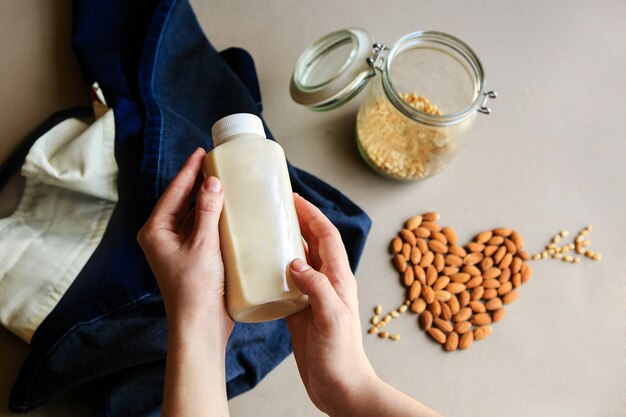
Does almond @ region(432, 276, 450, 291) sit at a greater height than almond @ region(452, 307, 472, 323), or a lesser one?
greater

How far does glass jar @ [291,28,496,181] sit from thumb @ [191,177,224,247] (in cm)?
27

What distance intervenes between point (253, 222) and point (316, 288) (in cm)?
7

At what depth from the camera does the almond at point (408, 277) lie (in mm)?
750

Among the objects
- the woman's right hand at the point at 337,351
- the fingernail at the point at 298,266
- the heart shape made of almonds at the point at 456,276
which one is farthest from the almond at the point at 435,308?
the fingernail at the point at 298,266

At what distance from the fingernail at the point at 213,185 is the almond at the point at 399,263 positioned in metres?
0.36

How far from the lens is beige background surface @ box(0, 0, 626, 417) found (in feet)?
2.39

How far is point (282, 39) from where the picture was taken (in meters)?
0.86

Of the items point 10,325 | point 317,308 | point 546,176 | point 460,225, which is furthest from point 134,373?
point 546,176

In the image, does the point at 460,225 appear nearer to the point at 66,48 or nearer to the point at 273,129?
the point at 273,129

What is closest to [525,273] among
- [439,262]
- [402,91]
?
[439,262]

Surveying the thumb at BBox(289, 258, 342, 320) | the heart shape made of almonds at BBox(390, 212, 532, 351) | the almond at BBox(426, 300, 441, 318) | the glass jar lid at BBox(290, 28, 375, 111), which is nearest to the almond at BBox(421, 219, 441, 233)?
the heart shape made of almonds at BBox(390, 212, 532, 351)

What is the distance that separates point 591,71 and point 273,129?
1.68 ft

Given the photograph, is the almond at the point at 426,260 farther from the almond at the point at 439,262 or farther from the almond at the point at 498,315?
the almond at the point at 498,315

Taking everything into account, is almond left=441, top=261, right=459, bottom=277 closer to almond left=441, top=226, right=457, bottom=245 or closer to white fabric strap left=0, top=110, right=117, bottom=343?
almond left=441, top=226, right=457, bottom=245
